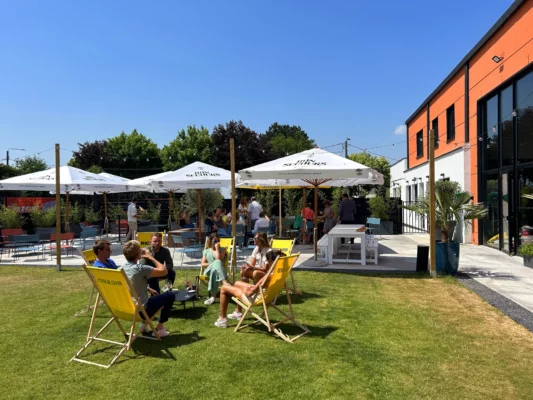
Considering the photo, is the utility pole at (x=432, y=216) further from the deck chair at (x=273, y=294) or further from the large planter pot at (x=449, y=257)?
the deck chair at (x=273, y=294)

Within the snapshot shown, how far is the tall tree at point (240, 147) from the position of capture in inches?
1400

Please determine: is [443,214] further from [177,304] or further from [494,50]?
[494,50]

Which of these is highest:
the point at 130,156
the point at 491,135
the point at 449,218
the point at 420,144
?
the point at 130,156

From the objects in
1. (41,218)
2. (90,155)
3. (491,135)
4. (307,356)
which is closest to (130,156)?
(90,155)

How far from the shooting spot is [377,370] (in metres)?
3.59

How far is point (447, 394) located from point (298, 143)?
159 ft

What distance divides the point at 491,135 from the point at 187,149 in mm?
29151

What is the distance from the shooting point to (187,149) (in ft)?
124

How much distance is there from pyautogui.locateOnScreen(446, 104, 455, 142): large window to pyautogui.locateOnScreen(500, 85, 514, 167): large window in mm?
4833

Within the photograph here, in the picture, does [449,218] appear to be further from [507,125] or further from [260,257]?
[507,125]

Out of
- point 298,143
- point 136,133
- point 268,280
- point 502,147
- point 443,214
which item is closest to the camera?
point 268,280

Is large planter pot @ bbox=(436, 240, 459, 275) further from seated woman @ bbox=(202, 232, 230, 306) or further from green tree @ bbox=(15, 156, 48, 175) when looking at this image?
green tree @ bbox=(15, 156, 48, 175)

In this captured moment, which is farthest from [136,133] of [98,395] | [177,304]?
[98,395]

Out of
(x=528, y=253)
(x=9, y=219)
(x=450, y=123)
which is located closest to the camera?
(x=528, y=253)
